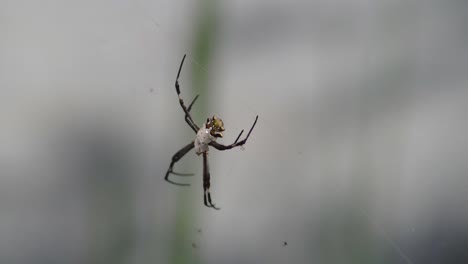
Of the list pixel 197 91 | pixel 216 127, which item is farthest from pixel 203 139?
pixel 197 91

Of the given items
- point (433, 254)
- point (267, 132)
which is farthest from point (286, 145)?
point (433, 254)

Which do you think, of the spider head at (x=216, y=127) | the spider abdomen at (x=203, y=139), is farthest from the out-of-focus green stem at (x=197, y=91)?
the spider head at (x=216, y=127)

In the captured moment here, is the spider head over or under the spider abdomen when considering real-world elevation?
over

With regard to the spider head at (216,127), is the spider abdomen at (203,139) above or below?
below

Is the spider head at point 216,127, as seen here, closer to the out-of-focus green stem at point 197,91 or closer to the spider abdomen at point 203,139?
the spider abdomen at point 203,139

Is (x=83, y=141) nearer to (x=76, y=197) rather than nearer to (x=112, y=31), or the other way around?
(x=76, y=197)

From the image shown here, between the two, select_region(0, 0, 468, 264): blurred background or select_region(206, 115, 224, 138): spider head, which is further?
select_region(0, 0, 468, 264): blurred background

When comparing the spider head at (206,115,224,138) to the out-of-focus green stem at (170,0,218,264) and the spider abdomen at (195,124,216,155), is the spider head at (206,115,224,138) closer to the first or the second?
the spider abdomen at (195,124,216,155)

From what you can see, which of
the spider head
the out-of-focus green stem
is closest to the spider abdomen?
the spider head

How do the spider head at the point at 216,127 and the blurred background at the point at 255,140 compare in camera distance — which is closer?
Result: the spider head at the point at 216,127
